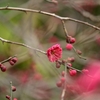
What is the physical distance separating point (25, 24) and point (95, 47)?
0.64m

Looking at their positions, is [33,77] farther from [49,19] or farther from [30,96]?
[49,19]

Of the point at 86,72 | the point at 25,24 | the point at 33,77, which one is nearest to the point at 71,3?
the point at 25,24

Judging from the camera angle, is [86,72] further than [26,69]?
No

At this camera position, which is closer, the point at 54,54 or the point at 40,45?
the point at 54,54

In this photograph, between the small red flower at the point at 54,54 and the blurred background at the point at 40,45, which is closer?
the small red flower at the point at 54,54

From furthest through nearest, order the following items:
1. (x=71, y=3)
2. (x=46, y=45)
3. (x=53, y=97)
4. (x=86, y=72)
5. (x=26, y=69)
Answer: (x=26, y=69), (x=46, y=45), (x=71, y=3), (x=53, y=97), (x=86, y=72)

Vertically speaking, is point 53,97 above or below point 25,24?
below

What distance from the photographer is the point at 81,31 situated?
3.30 meters

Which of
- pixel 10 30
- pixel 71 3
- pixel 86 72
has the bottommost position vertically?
pixel 86 72

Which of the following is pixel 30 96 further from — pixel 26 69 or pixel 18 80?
pixel 26 69

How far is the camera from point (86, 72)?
1830 millimetres

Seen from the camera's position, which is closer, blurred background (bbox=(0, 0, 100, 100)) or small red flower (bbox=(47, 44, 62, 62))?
small red flower (bbox=(47, 44, 62, 62))

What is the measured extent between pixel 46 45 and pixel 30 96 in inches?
20.8

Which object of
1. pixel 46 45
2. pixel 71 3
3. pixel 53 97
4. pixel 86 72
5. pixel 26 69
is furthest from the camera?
pixel 26 69
